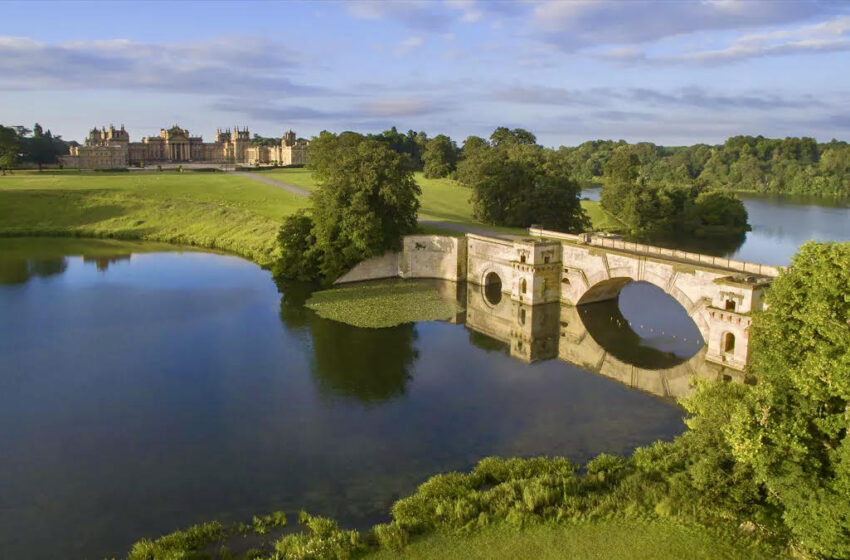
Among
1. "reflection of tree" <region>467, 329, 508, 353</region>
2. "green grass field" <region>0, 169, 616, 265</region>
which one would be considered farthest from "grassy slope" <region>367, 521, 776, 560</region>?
"green grass field" <region>0, 169, 616, 265</region>

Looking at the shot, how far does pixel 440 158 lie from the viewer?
94.2m

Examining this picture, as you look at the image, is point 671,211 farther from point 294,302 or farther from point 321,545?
point 321,545

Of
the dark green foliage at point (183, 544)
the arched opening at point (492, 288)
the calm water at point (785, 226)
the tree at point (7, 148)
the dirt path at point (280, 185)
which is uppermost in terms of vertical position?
the tree at point (7, 148)

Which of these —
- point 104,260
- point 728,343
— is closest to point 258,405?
point 728,343

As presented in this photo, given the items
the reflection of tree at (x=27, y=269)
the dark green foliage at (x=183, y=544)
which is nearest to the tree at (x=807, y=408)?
the dark green foliage at (x=183, y=544)

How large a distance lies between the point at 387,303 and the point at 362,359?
9.92 metres

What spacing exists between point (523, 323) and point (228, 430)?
1821 cm

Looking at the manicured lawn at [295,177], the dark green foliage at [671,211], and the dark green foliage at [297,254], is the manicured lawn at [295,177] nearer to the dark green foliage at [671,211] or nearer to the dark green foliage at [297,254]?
the dark green foliage at [297,254]

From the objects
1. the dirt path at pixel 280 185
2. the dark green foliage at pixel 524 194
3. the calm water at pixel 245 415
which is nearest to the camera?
the calm water at pixel 245 415

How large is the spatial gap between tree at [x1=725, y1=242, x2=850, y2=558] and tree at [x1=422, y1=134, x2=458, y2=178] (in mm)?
78689

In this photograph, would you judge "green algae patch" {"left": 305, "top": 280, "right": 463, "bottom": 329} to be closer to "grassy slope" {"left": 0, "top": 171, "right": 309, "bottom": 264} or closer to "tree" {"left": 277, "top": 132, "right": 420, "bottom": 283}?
"tree" {"left": 277, "top": 132, "right": 420, "bottom": 283}

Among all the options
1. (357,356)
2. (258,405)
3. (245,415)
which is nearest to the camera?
(245,415)

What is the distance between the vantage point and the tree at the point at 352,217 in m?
41.7

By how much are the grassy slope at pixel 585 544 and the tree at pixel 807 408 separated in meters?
1.39
